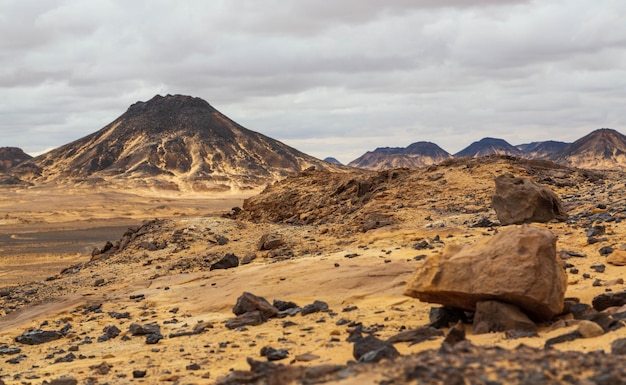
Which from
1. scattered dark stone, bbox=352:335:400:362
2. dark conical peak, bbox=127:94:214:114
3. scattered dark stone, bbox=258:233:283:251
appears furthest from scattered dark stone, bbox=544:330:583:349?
dark conical peak, bbox=127:94:214:114

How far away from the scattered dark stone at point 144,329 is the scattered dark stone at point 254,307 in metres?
1.39

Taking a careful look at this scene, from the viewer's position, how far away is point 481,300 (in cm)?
787

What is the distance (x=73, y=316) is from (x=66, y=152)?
13001 cm

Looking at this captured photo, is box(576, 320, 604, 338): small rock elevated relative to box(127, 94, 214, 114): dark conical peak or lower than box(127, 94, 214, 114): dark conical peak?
lower

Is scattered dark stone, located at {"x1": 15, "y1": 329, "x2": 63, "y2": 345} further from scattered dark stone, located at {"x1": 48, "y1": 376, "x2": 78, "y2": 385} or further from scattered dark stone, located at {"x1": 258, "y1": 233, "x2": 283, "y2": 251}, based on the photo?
scattered dark stone, located at {"x1": 258, "y1": 233, "x2": 283, "y2": 251}

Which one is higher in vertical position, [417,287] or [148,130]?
[148,130]

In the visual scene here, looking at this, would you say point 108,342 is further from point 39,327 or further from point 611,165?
point 611,165

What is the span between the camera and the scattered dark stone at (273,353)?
7.77m

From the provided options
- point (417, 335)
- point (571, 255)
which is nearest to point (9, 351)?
point (417, 335)

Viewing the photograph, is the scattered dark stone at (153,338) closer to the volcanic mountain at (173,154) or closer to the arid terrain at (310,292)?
the arid terrain at (310,292)

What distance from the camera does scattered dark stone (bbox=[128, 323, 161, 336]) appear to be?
11.0 m

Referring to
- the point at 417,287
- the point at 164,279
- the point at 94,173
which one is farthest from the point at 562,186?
the point at 94,173

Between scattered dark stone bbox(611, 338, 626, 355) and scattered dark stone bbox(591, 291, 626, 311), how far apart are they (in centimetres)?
226

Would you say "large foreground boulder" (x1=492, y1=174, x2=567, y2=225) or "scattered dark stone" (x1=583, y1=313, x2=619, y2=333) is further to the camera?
"large foreground boulder" (x1=492, y1=174, x2=567, y2=225)
